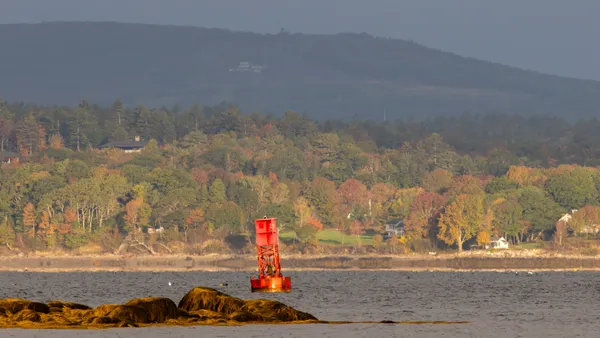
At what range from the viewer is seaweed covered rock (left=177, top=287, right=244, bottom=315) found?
3317 inches

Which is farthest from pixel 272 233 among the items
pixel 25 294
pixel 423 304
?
pixel 25 294

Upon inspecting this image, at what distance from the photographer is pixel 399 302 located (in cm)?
12519

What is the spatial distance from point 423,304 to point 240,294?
22283 millimetres

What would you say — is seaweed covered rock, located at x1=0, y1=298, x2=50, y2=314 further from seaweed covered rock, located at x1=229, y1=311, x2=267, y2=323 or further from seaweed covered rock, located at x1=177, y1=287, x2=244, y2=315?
seaweed covered rock, located at x1=229, y1=311, x2=267, y2=323

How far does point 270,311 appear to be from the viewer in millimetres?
84375

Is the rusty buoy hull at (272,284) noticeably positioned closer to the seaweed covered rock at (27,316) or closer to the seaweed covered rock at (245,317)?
the seaweed covered rock at (245,317)

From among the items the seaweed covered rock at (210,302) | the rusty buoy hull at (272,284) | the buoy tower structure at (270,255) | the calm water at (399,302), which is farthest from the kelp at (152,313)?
the rusty buoy hull at (272,284)

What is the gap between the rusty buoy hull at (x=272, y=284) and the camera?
134 meters

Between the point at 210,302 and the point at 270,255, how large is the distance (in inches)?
2010

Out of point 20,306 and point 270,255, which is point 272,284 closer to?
point 270,255

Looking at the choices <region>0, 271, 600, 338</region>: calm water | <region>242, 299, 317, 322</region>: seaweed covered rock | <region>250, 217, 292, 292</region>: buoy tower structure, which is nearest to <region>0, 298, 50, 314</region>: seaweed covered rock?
<region>0, 271, 600, 338</region>: calm water

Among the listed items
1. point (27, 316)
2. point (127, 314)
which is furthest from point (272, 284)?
point (127, 314)

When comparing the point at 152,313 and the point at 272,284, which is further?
the point at 272,284

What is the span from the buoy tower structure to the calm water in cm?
149
